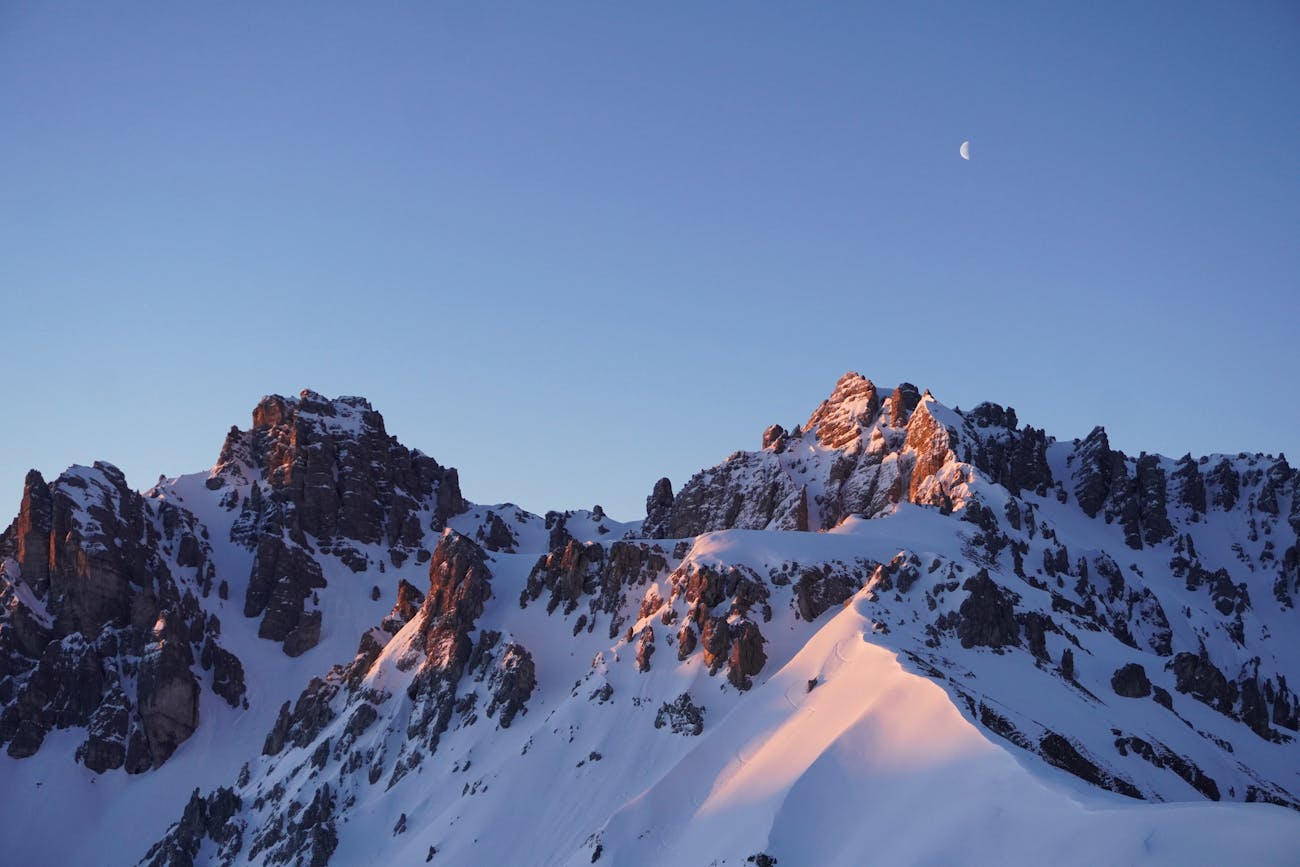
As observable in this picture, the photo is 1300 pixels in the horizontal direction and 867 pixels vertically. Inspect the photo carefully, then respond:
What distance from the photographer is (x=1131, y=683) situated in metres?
99.1

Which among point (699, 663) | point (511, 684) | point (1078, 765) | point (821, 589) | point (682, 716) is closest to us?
point (1078, 765)

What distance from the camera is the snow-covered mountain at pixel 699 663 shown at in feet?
250

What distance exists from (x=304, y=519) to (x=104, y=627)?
34782mm

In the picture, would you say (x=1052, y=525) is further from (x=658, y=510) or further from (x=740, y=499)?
(x=658, y=510)

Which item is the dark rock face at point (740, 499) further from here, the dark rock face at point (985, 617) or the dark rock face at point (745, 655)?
the dark rock face at point (985, 617)

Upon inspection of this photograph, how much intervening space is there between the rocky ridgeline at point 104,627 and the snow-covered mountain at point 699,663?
1.67ft

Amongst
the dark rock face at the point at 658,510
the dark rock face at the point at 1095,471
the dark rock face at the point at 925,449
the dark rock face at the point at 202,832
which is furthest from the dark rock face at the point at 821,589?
the dark rock face at the point at 1095,471

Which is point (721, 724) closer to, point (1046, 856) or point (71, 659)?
point (1046, 856)

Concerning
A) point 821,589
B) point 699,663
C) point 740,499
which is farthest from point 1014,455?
point 699,663

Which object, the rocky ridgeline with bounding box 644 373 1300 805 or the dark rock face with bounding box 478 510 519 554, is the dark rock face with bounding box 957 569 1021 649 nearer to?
the rocky ridgeline with bounding box 644 373 1300 805

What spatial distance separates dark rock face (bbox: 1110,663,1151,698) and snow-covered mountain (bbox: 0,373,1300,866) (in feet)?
2.38

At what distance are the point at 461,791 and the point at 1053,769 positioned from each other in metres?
58.3

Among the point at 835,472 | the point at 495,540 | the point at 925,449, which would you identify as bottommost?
the point at 925,449

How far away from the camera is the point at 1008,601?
10394cm
